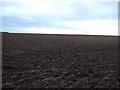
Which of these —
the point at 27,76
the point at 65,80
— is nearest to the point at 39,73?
the point at 27,76

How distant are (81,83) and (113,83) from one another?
170cm

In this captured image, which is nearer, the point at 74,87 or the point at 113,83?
the point at 74,87

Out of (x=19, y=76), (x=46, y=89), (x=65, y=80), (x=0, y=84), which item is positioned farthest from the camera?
(x=19, y=76)

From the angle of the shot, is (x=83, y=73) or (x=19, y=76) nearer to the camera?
(x=19, y=76)

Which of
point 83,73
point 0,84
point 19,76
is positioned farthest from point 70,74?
point 0,84

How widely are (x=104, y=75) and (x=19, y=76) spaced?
5.17 meters

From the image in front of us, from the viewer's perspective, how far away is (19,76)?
842 cm

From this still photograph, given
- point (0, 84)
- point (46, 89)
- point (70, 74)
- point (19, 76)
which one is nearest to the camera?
point (46, 89)

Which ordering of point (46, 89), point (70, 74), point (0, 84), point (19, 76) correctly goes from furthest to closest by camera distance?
point (70, 74)
point (19, 76)
point (0, 84)
point (46, 89)

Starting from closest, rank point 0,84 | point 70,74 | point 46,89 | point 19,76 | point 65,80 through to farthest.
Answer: point 46,89, point 0,84, point 65,80, point 19,76, point 70,74

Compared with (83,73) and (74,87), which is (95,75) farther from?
(74,87)

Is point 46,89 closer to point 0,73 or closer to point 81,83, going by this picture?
point 81,83

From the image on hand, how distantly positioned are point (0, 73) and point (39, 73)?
2.37 metres

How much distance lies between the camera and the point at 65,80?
26.0 feet
